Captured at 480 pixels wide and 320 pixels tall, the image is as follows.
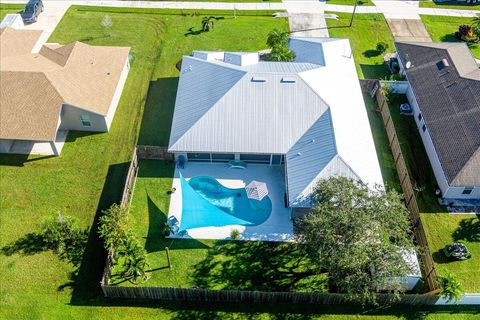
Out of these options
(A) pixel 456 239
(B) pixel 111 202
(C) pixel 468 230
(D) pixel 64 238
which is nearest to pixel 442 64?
(C) pixel 468 230

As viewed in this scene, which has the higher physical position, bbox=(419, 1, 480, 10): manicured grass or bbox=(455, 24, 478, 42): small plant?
bbox=(419, 1, 480, 10): manicured grass

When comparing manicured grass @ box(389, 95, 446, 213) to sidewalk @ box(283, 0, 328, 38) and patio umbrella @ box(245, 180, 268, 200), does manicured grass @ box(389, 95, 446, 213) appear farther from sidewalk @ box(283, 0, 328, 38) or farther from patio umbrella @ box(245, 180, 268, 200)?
sidewalk @ box(283, 0, 328, 38)

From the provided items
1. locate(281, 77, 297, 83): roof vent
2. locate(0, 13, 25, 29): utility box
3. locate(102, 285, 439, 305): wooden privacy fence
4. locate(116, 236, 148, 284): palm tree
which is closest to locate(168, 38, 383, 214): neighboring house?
locate(281, 77, 297, 83): roof vent

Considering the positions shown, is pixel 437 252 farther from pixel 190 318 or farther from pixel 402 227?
pixel 190 318

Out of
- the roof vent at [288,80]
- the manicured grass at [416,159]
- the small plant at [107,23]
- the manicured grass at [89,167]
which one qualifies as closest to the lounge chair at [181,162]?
the manicured grass at [89,167]

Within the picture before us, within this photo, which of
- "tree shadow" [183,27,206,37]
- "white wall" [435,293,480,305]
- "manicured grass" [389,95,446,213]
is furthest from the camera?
"tree shadow" [183,27,206,37]

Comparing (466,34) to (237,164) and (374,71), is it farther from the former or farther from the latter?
(237,164)

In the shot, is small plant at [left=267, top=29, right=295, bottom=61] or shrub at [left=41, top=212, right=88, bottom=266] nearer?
shrub at [left=41, top=212, right=88, bottom=266]
